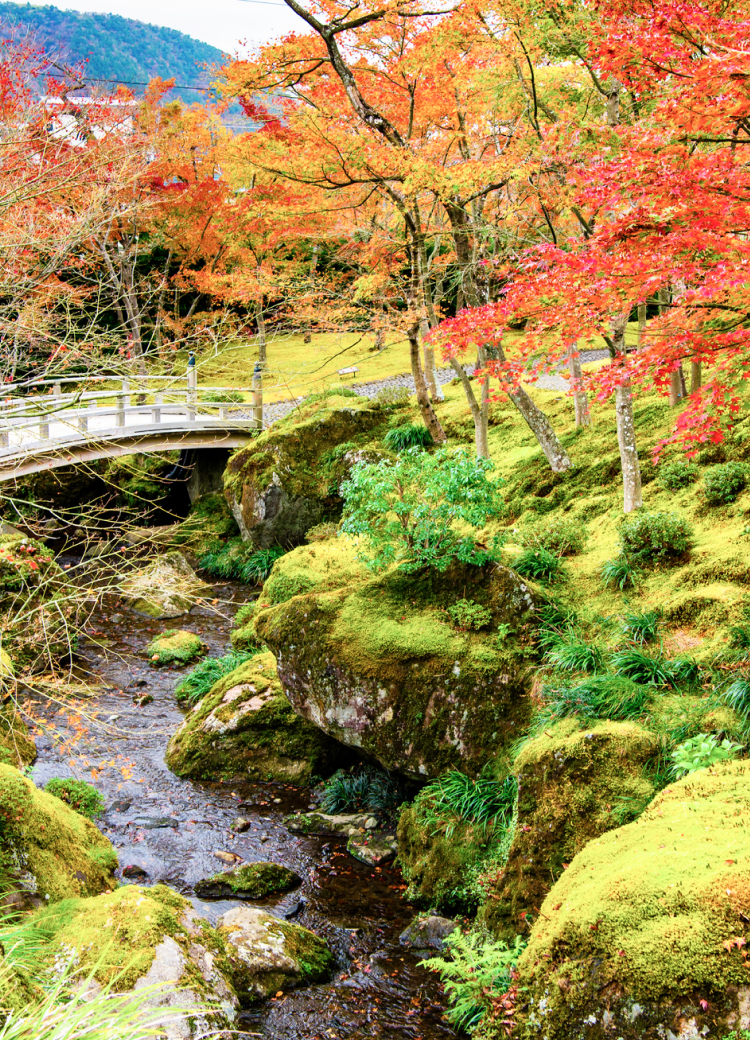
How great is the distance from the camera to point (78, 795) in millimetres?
9156

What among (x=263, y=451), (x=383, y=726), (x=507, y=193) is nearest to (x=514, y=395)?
(x=507, y=193)

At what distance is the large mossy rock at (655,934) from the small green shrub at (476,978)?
803mm

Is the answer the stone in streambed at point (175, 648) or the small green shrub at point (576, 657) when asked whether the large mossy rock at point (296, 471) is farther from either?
the small green shrub at point (576, 657)

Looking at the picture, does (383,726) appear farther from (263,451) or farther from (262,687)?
(263,451)

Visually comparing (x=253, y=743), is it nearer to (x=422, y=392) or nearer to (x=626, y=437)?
(x=626, y=437)

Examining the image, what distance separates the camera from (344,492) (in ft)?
31.7

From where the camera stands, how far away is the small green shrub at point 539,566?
9.24 metres

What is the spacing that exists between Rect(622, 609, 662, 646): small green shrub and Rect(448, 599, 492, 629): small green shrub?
150 cm

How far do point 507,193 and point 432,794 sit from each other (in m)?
11.1

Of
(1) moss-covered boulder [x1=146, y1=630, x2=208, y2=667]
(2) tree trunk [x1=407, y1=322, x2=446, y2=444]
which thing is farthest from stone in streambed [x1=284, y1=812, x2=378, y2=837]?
(2) tree trunk [x1=407, y1=322, x2=446, y2=444]

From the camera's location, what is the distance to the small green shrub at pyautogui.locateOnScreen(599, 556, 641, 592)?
27.9 ft

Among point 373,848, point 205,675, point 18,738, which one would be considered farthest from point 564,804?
point 205,675

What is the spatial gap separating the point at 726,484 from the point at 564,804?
5.04m

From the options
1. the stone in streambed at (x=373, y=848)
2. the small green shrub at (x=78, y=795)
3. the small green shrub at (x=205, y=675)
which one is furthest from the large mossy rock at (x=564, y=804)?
the small green shrub at (x=205, y=675)
